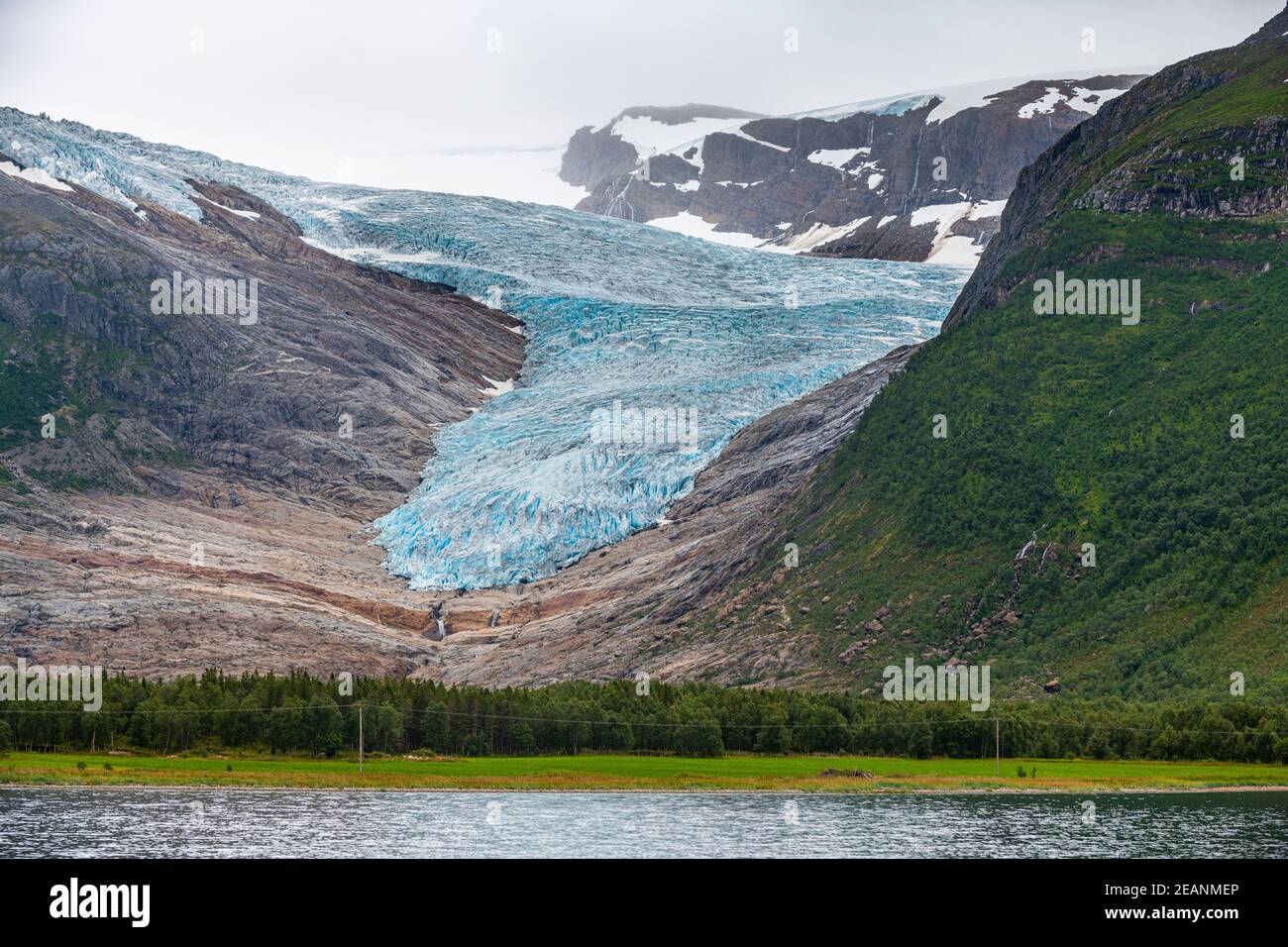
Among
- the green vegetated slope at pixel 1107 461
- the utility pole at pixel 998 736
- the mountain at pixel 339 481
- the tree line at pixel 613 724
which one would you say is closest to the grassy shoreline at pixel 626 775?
the utility pole at pixel 998 736

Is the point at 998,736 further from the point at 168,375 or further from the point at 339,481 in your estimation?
the point at 168,375

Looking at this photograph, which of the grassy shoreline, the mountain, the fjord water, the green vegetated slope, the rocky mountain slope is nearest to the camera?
the fjord water

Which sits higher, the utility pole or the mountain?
the mountain

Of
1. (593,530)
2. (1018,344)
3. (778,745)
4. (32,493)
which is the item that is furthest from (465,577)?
(778,745)

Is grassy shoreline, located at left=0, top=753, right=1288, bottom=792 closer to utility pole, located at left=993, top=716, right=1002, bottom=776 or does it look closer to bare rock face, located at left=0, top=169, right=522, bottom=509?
utility pole, located at left=993, top=716, right=1002, bottom=776

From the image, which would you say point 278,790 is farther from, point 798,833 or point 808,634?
point 808,634

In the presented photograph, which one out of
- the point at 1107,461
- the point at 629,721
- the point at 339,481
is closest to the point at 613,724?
the point at 629,721

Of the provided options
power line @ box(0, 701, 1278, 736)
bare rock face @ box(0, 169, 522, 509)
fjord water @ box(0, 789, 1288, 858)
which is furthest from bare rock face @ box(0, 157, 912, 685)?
fjord water @ box(0, 789, 1288, 858)
